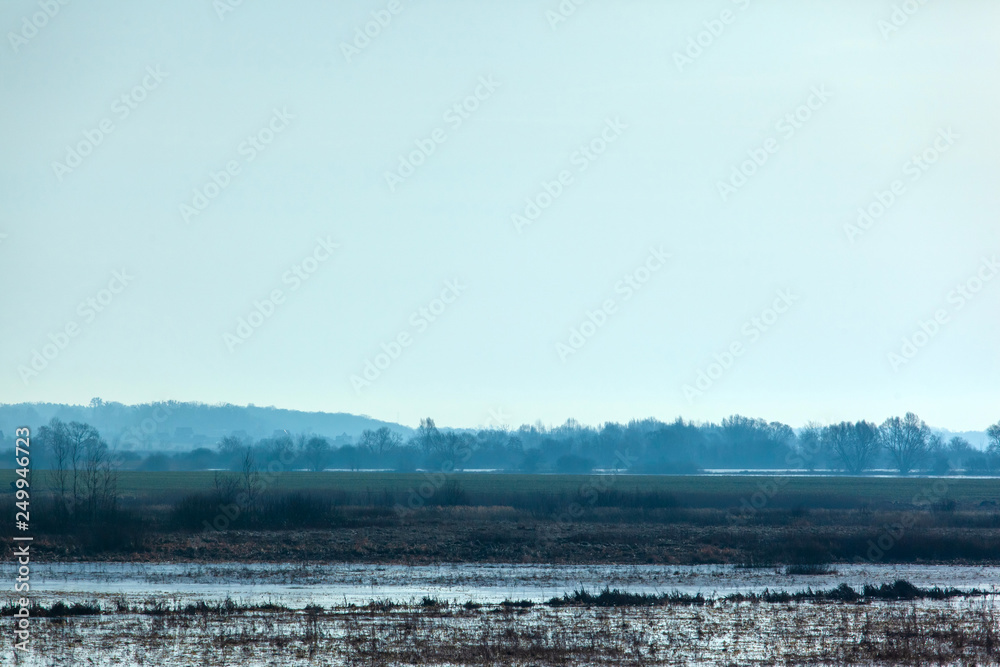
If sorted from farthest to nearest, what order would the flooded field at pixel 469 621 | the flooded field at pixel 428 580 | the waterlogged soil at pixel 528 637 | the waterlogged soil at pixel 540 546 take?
the waterlogged soil at pixel 540 546 < the flooded field at pixel 428 580 < the flooded field at pixel 469 621 < the waterlogged soil at pixel 528 637

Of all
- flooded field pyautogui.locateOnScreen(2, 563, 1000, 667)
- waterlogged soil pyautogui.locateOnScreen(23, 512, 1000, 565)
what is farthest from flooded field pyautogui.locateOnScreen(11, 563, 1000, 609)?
waterlogged soil pyautogui.locateOnScreen(23, 512, 1000, 565)

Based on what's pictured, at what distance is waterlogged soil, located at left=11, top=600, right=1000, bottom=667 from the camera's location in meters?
20.4

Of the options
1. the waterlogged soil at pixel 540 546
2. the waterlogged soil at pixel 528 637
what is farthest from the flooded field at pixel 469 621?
the waterlogged soil at pixel 540 546

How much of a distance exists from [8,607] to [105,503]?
30274 mm

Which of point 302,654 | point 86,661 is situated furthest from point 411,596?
point 86,661

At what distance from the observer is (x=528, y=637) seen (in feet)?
75.4

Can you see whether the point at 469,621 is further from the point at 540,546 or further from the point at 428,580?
the point at 540,546

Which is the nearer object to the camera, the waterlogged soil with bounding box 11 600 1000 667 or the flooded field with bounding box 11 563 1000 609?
the waterlogged soil with bounding box 11 600 1000 667

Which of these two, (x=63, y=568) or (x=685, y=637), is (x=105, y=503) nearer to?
(x=63, y=568)

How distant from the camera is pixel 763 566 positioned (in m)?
43.2

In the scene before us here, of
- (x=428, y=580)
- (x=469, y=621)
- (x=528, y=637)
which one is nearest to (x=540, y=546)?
(x=428, y=580)

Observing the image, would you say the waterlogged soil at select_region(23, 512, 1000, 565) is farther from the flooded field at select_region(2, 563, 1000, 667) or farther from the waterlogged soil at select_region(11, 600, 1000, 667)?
the waterlogged soil at select_region(11, 600, 1000, 667)

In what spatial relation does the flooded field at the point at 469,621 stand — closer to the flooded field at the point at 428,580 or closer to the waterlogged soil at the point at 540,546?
the flooded field at the point at 428,580

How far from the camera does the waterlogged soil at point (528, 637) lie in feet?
67.0
